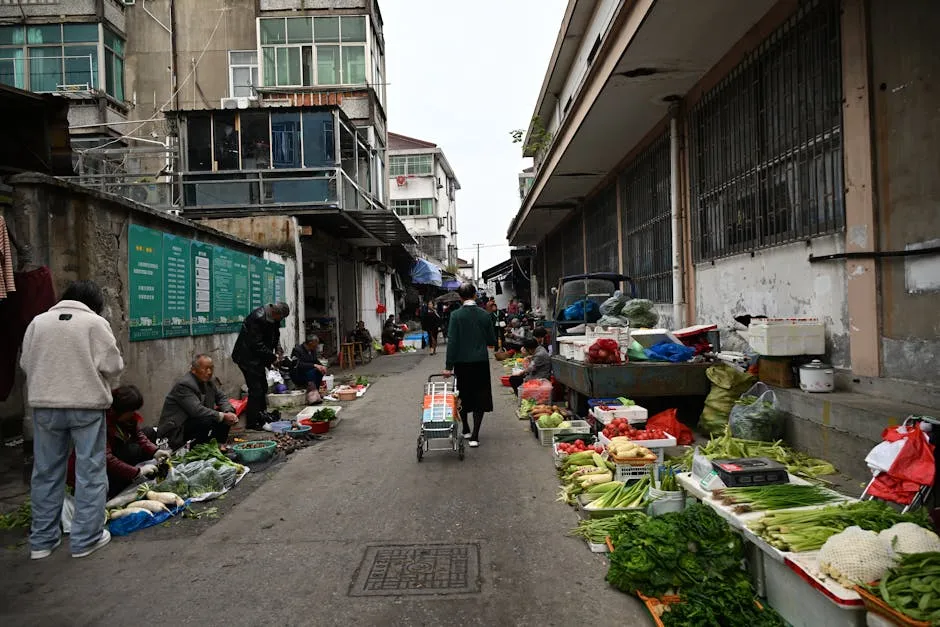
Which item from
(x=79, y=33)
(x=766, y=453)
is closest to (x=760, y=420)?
(x=766, y=453)

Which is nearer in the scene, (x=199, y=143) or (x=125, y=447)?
(x=125, y=447)

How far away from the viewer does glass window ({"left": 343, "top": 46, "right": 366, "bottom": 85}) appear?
19.9m

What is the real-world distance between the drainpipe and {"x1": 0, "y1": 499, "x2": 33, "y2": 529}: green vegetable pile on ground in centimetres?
913

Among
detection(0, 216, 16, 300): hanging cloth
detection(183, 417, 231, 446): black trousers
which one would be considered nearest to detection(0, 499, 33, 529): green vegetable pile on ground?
detection(183, 417, 231, 446): black trousers

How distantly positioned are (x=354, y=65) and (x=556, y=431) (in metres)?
16.8

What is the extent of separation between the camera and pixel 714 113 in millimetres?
8930

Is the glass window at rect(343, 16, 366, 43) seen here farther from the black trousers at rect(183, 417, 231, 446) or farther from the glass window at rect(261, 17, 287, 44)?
the black trousers at rect(183, 417, 231, 446)

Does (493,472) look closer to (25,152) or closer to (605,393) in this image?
(605,393)

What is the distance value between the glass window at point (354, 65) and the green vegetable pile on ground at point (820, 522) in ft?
64.9

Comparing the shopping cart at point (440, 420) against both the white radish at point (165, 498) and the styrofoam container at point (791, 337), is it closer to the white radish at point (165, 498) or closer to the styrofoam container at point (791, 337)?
the white radish at point (165, 498)

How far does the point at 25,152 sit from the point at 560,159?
9.75m

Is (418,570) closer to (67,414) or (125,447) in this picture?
(67,414)

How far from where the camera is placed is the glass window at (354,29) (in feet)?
64.9

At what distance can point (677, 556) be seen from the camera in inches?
138
